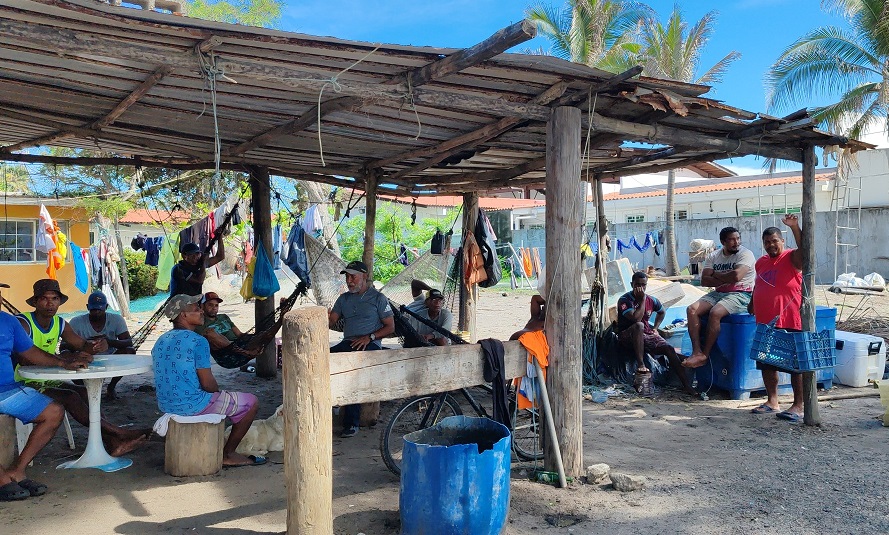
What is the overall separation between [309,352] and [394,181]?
17.1 feet

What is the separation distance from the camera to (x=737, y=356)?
6.59 metres

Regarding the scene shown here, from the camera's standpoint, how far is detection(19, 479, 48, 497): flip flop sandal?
3.94 metres

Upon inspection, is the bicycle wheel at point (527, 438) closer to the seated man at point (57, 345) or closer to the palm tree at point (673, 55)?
the seated man at point (57, 345)

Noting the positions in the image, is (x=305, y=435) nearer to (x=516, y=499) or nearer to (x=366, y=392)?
(x=366, y=392)

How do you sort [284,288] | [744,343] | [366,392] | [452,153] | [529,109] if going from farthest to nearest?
[284,288]
[744,343]
[452,153]
[529,109]
[366,392]

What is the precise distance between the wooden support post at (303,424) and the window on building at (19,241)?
14180mm

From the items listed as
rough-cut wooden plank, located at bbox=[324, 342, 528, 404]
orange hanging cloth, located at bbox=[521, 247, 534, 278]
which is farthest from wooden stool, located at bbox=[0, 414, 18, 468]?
orange hanging cloth, located at bbox=[521, 247, 534, 278]

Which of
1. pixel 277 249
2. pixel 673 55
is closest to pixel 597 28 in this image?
pixel 673 55

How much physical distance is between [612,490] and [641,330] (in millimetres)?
3115

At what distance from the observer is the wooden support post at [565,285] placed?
4227 mm

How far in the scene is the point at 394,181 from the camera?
791cm

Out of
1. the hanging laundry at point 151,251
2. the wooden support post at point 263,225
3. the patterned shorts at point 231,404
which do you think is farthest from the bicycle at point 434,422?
the hanging laundry at point 151,251

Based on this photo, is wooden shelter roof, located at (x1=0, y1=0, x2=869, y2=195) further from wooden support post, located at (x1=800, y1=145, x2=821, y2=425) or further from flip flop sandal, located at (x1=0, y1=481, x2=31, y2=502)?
flip flop sandal, located at (x1=0, y1=481, x2=31, y2=502)

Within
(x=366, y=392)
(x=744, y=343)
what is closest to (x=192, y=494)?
(x=366, y=392)
